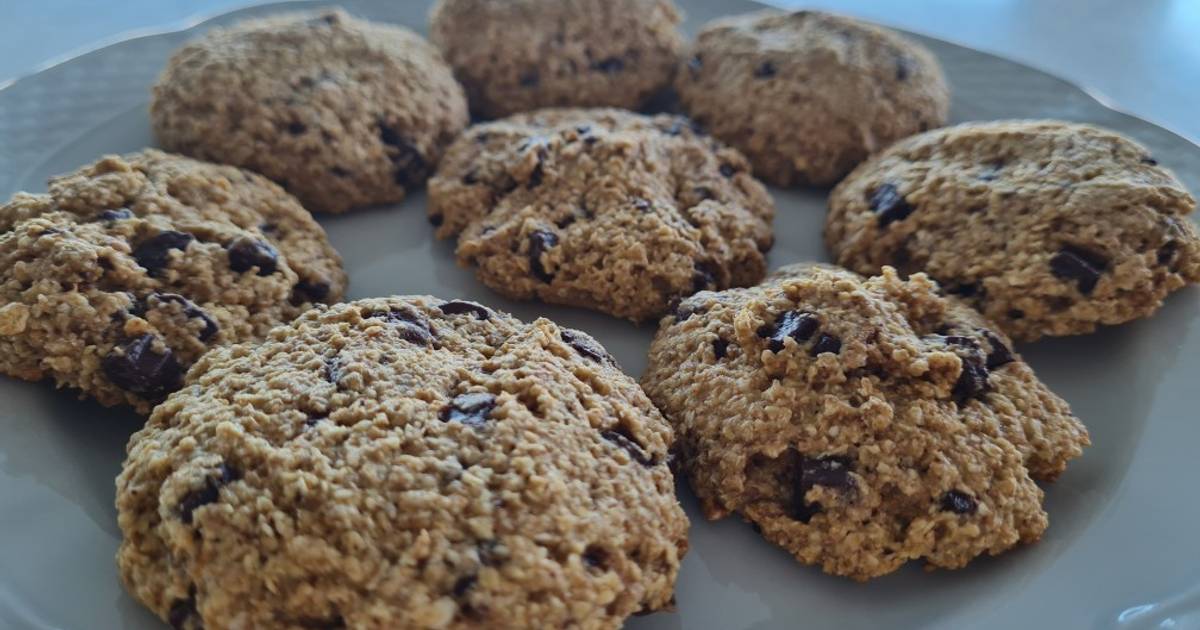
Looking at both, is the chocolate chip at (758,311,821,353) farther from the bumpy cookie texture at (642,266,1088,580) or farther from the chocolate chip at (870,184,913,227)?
the chocolate chip at (870,184,913,227)

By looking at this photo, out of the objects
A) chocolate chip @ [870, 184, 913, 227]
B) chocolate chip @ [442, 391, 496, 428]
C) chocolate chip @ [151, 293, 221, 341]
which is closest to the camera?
chocolate chip @ [442, 391, 496, 428]

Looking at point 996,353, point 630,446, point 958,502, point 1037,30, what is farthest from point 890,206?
point 1037,30

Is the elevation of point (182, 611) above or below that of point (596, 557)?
below

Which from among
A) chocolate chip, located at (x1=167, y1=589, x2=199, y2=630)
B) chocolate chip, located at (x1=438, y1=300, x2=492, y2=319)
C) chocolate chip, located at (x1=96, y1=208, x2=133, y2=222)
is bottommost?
chocolate chip, located at (x1=167, y1=589, x2=199, y2=630)

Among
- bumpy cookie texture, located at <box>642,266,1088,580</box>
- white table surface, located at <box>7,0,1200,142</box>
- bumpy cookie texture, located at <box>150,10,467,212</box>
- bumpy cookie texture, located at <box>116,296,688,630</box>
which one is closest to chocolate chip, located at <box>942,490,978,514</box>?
bumpy cookie texture, located at <box>642,266,1088,580</box>

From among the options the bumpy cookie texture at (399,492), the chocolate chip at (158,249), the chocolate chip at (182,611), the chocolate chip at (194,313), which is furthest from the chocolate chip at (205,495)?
the chocolate chip at (158,249)

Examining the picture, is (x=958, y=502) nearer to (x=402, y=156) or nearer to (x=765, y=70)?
(x=765, y=70)

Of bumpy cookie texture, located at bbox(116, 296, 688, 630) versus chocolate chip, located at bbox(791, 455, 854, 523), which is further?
chocolate chip, located at bbox(791, 455, 854, 523)
